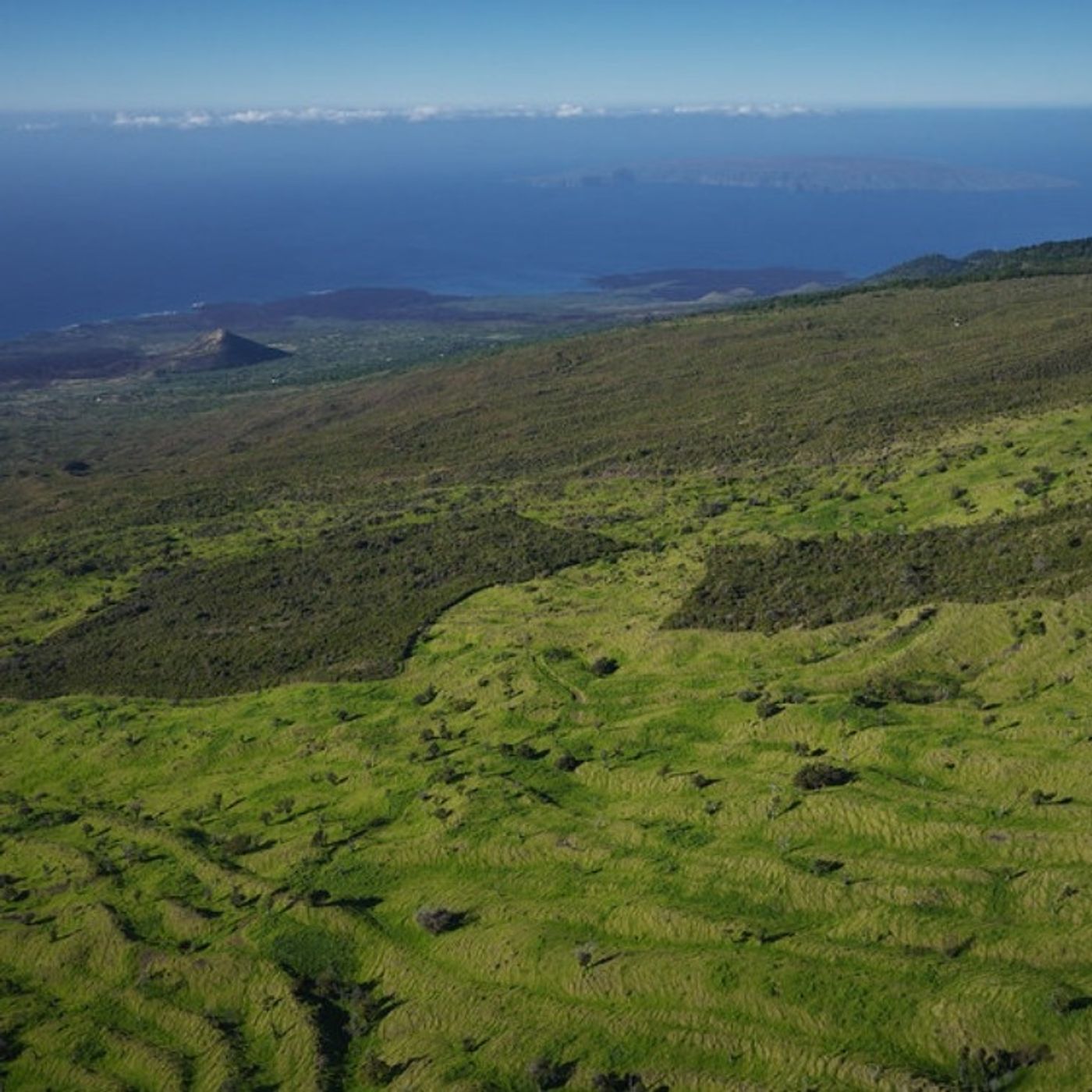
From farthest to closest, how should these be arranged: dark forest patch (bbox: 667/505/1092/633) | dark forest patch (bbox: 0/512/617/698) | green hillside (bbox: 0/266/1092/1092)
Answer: dark forest patch (bbox: 0/512/617/698), dark forest patch (bbox: 667/505/1092/633), green hillside (bbox: 0/266/1092/1092)

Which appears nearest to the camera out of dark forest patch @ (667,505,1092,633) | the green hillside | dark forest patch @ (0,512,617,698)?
the green hillside

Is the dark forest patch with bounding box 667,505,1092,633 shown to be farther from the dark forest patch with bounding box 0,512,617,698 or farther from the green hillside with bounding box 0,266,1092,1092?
the dark forest patch with bounding box 0,512,617,698

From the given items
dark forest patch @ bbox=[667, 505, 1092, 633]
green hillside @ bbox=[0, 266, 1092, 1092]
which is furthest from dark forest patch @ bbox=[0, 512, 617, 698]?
dark forest patch @ bbox=[667, 505, 1092, 633]

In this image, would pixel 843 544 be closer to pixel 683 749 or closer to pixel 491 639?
pixel 491 639

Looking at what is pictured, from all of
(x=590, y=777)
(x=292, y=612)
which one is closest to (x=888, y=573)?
(x=590, y=777)

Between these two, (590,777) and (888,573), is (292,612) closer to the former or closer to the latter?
(590,777)

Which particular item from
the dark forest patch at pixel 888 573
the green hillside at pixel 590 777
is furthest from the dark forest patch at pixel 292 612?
the dark forest patch at pixel 888 573

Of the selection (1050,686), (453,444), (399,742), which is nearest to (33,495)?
(453,444)

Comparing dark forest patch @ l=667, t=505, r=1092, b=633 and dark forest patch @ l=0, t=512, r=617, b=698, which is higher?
dark forest patch @ l=667, t=505, r=1092, b=633
